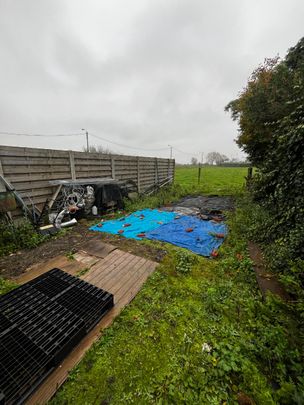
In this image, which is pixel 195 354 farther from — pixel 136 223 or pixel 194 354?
pixel 136 223

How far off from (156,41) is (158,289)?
8.75 metres

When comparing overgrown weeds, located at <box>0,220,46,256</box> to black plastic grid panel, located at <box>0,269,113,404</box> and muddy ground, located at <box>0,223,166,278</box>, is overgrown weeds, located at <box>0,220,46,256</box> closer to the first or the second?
muddy ground, located at <box>0,223,166,278</box>

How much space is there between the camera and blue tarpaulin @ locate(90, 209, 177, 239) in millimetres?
4129

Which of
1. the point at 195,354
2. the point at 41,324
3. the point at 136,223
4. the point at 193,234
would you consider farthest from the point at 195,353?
the point at 136,223

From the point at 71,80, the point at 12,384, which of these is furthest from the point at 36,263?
the point at 71,80

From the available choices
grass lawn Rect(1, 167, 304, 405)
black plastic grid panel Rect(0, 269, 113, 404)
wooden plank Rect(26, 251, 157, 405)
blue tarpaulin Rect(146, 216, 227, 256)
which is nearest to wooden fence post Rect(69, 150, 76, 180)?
blue tarpaulin Rect(146, 216, 227, 256)

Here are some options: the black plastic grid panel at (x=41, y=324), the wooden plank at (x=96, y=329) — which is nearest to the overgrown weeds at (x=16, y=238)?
the black plastic grid panel at (x=41, y=324)

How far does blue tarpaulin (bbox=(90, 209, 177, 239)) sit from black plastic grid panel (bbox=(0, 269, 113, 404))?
198 cm

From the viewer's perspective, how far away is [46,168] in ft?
14.1

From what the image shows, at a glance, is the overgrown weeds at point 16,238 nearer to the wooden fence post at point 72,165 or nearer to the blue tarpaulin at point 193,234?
the wooden fence post at point 72,165

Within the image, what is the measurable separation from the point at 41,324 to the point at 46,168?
12.9 ft

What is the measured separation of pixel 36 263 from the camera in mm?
2775

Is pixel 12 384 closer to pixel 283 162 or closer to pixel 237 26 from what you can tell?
pixel 283 162

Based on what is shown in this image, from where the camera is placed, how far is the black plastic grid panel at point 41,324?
45.8 inches
